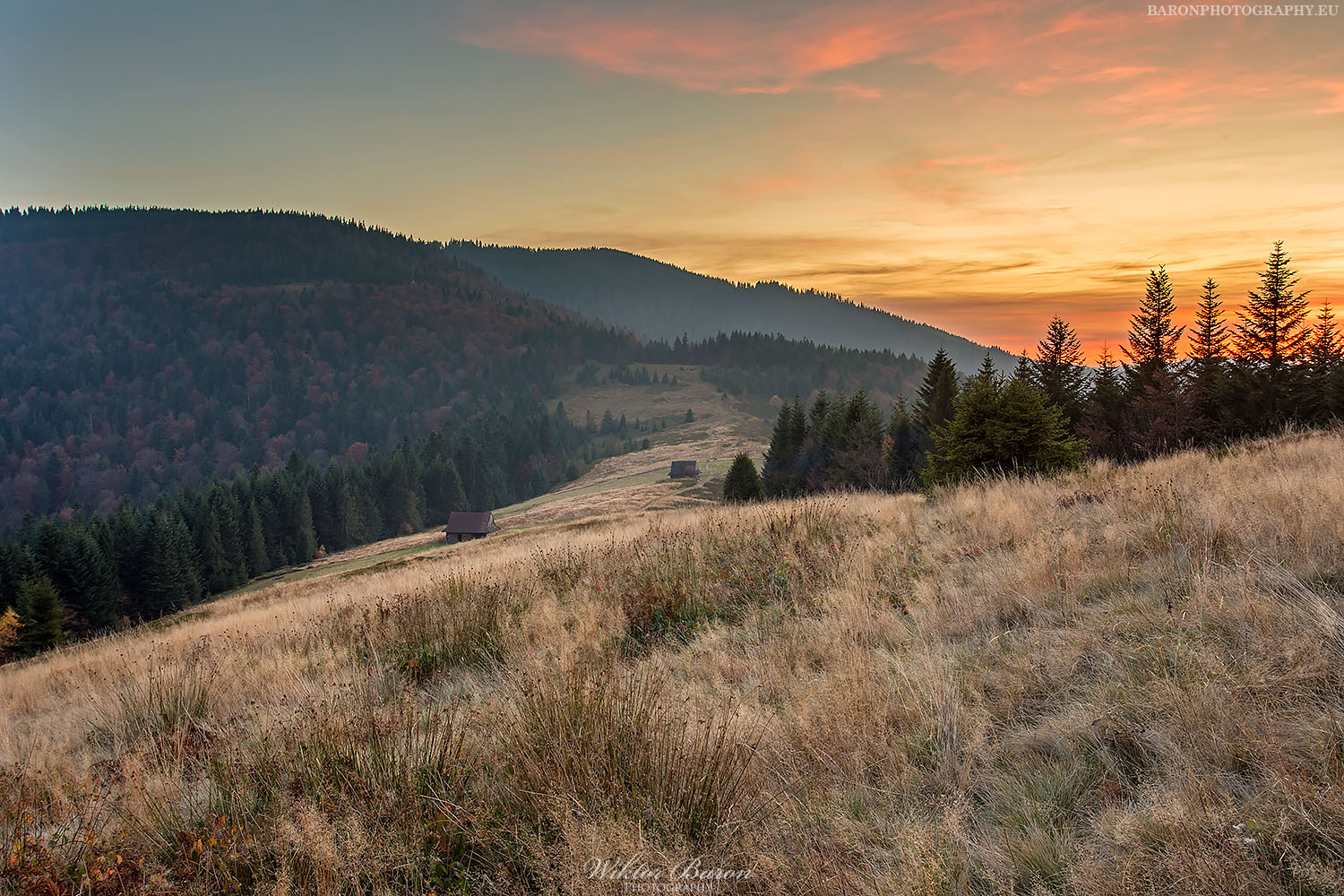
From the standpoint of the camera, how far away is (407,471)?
9862 cm

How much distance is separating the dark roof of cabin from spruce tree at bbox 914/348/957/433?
145ft

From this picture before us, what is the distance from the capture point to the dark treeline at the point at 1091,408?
16.8 m

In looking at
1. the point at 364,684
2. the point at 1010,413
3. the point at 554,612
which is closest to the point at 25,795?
the point at 364,684

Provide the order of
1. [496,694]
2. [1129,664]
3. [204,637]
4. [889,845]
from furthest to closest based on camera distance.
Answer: [204,637], [496,694], [1129,664], [889,845]

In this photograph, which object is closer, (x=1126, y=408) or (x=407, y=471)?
(x=1126, y=408)

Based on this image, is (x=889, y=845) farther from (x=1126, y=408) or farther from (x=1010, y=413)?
(x=1126, y=408)

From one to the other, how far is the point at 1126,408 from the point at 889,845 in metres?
44.6

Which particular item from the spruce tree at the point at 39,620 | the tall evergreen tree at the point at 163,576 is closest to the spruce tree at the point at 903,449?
the spruce tree at the point at 39,620

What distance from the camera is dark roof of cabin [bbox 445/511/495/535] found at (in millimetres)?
69375

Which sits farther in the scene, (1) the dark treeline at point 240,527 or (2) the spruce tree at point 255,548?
(2) the spruce tree at point 255,548

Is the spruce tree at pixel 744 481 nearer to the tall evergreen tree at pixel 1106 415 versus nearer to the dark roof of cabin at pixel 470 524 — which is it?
the tall evergreen tree at pixel 1106 415

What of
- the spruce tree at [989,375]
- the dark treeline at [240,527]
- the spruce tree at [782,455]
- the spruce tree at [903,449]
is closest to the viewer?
the spruce tree at [989,375]

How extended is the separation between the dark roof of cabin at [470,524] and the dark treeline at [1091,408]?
3091 centimetres

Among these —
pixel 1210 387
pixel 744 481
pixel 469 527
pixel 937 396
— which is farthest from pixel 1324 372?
pixel 469 527
